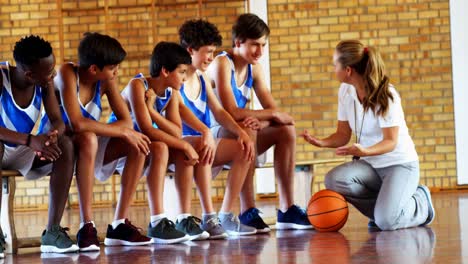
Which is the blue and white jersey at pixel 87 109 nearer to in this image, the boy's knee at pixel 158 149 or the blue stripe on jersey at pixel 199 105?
the boy's knee at pixel 158 149

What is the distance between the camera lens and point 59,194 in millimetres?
4059

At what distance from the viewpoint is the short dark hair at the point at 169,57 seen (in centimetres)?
443

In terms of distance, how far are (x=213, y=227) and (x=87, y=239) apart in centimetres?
Result: 70

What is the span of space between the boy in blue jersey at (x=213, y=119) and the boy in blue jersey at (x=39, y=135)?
31.6 inches

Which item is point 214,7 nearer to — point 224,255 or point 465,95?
point 465,95

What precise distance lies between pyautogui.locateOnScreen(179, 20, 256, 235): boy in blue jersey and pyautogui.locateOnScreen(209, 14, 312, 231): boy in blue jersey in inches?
3.5

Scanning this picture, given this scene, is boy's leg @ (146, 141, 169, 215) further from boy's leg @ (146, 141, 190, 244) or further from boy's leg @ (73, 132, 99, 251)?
boy's leg @ (73, 132, 99, 251)

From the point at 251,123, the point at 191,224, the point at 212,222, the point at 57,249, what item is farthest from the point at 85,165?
the point at 251,123

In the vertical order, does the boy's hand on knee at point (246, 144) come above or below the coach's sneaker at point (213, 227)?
above

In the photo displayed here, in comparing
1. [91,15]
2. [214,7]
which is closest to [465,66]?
[214,7]

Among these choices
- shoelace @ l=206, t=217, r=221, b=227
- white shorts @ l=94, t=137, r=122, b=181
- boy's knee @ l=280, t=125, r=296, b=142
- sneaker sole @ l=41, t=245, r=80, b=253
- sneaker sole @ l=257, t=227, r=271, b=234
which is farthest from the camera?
boy's knee @ l=280, t=125, r=296, b=142

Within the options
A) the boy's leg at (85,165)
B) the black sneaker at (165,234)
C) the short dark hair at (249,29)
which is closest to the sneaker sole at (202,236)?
the black sneaker at (165,234)

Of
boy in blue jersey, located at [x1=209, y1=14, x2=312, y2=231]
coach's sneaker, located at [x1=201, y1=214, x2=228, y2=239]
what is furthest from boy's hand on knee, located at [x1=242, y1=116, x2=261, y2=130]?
coach's sneaker, located at [x1=201, y1=214, x2=228, y2=239]

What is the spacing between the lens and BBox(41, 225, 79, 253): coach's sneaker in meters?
3.99
